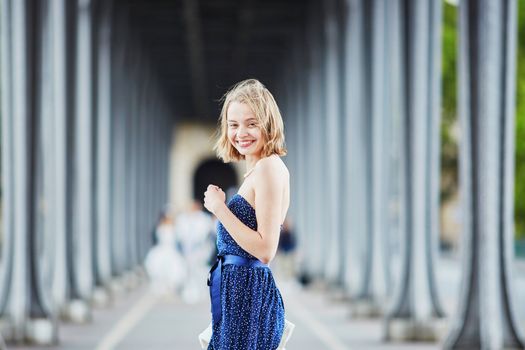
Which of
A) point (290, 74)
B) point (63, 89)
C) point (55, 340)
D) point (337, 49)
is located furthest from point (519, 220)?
point (55, 340)

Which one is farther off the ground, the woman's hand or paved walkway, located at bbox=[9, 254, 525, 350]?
the woman's hand

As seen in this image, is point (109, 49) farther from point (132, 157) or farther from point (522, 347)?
point (522, 347)

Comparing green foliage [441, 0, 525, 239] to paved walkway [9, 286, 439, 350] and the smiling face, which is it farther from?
the smiling face

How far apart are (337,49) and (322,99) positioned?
3.91 meters

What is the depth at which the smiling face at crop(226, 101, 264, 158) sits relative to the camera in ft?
13.8

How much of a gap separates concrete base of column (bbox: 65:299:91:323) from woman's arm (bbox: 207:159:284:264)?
15341 millimetres

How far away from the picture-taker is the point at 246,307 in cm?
433

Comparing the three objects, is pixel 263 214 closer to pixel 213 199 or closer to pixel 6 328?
pixel 213 199

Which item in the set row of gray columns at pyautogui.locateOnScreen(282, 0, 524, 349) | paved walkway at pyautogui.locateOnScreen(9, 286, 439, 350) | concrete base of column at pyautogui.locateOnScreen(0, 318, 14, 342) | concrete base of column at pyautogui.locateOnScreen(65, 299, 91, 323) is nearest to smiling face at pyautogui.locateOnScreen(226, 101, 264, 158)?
row of gray columns at pyautogui.locateOnScreen(282, 0, 524, 349)

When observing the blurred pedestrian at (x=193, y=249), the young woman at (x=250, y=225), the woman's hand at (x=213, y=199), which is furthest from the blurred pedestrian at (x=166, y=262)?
the woman's hand at (x=213, y=199)

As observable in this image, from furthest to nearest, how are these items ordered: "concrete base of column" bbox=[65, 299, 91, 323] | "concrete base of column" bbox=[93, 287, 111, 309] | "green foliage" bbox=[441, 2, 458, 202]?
1. "green foliage" bbox=[441, 2, 458, 202]
2. "concrete base of column" bbox=[93, 287, 111, 309]
3. "concrete base of column" bbox=[65, 299, 91, 323]

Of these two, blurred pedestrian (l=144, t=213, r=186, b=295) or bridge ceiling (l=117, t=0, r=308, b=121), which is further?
bridge ceiling (l=117, t=0, r=308, b=121)

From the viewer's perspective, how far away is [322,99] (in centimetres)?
3153

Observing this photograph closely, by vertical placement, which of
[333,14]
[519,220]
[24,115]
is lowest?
[519,220]
